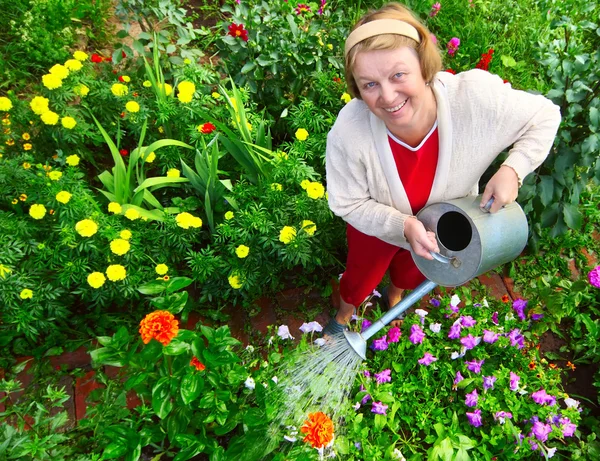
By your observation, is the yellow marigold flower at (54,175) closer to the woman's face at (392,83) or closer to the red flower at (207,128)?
the red flower at (207,128)

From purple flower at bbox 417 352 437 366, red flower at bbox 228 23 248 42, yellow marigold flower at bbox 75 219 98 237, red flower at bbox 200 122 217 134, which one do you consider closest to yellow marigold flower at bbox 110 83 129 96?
red flower at bbox 200 122 217 134

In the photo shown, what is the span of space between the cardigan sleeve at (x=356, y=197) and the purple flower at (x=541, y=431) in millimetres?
885

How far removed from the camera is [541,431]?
1.61 meters

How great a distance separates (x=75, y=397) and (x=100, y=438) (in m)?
0.51

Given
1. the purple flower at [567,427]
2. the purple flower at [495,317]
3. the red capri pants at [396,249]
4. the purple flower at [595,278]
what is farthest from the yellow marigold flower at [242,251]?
the purple flower at [595,278]

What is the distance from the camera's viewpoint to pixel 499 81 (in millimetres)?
1221

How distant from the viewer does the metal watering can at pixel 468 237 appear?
1167mm

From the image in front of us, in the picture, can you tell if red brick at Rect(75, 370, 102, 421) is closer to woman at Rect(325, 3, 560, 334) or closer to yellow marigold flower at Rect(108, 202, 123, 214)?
yellow marigold flower at Rect(108, 202, 123, 214)

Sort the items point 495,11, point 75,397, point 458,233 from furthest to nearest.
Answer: point 495,11
point 75,397
point 458,233

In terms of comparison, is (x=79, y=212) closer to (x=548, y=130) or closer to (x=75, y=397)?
(x=75, y=397)

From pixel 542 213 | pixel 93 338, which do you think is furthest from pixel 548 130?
pixel 93 338

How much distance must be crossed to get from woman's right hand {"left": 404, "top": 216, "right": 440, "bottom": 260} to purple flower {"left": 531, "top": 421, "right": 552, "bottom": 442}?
0.90 metres

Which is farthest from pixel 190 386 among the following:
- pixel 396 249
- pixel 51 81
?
pixel 51 81

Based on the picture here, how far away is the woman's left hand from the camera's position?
3.92 feet
